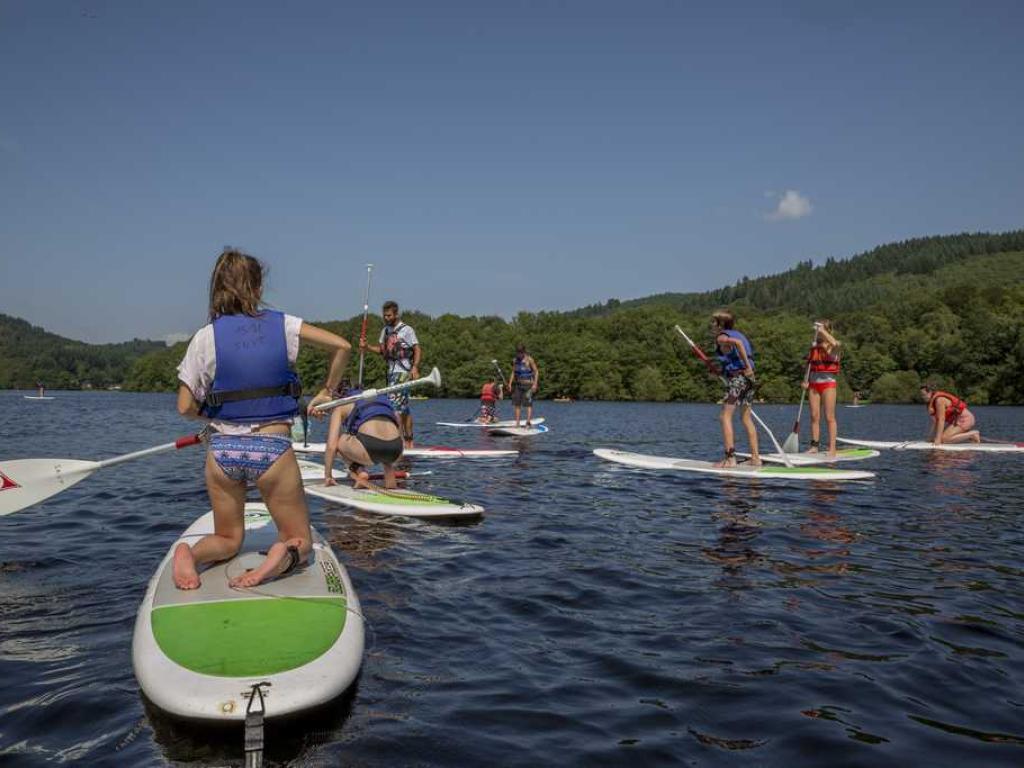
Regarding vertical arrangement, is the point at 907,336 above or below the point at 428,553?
above

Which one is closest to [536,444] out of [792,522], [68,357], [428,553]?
[792,522]

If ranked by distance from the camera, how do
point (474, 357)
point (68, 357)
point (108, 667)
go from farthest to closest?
point (68, 357) → point (474, 357) → point (108, 667)

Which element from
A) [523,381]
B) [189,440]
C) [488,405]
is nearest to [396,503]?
[189,440]

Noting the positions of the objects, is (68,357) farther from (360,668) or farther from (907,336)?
(360,668)

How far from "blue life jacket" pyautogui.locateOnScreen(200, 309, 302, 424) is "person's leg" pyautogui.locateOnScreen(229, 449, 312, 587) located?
354 millimetres

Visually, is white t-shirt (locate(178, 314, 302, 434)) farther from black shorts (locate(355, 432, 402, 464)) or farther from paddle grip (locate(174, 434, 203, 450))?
black shorts (locate(355, 432, 402, 464))

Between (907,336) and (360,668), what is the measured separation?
364 ft

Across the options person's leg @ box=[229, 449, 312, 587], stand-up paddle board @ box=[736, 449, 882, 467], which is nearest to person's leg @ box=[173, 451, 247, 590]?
person's leg @ box=[229, 449, 312, 587]

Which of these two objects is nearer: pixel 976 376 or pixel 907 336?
pixel 976 376

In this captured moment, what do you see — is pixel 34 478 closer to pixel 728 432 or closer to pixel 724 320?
pixel 724 320

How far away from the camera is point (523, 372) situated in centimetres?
2459

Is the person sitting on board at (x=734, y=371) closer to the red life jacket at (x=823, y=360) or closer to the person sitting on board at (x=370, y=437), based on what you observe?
the red life jacket at (x=823, y=360)

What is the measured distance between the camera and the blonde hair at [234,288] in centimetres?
494

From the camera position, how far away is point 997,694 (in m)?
4.30
